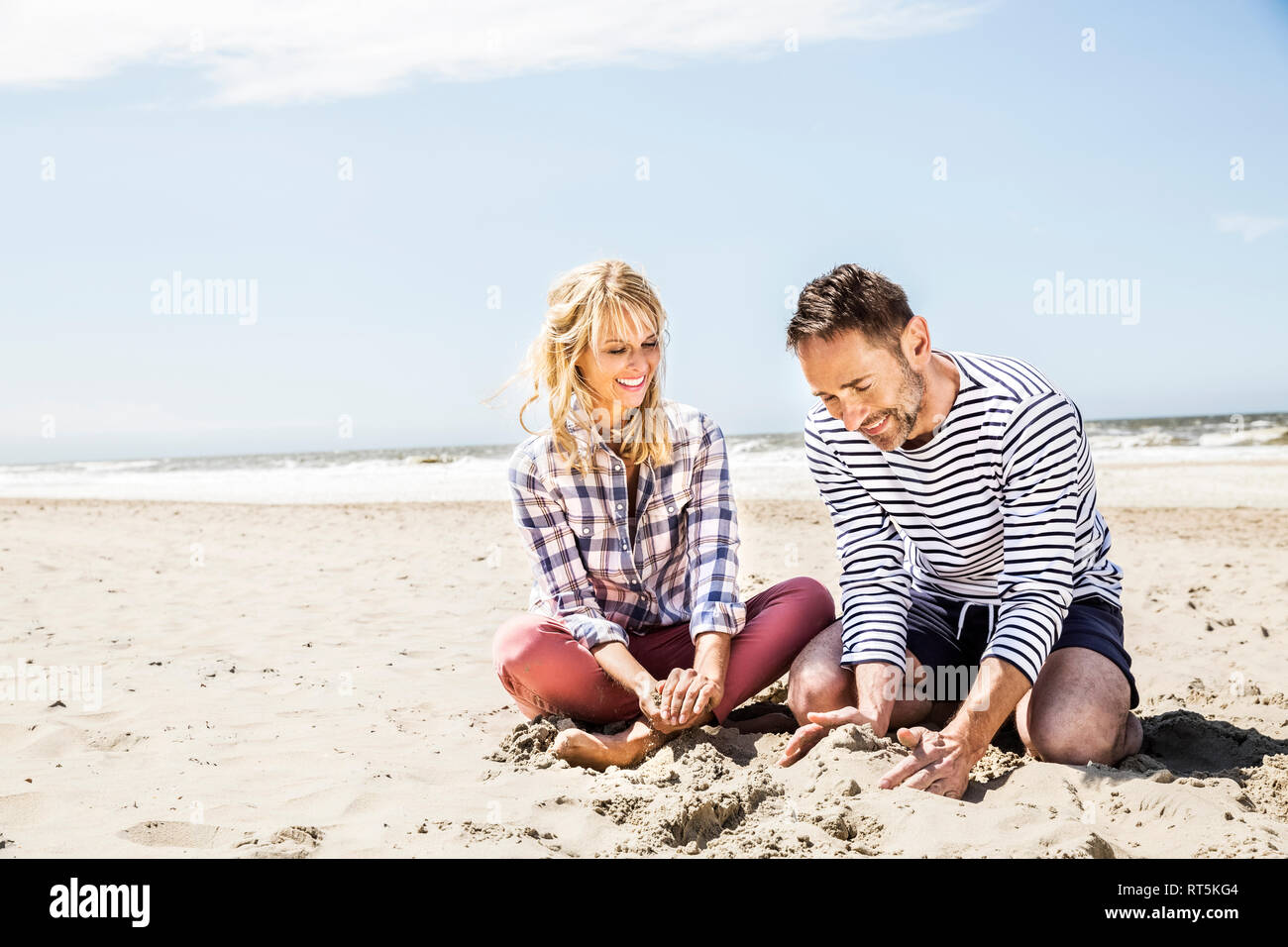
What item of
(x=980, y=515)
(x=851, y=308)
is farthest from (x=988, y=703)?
(x=851, y=308)

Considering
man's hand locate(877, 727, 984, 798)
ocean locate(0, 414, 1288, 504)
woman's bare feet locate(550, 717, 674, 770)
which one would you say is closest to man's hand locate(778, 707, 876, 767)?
man's hand locate(877, 727, 984, 798)

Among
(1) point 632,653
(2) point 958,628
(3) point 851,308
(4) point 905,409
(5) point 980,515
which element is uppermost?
(3) point 851,308

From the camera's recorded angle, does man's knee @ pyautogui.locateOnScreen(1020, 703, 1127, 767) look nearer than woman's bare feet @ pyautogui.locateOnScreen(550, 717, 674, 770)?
Yes

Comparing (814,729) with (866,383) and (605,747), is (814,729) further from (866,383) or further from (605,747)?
(866,383)

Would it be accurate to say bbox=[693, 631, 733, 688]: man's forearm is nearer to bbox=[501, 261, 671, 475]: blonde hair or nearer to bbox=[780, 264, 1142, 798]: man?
bbox=[780, 264, 1142, 798]: man

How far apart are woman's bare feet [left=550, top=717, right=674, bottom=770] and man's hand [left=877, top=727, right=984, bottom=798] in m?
0.79

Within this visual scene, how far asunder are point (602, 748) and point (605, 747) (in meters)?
0.01

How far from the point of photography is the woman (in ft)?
10.4

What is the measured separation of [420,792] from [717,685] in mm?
945

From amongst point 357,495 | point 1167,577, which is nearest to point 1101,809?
point 1167,577

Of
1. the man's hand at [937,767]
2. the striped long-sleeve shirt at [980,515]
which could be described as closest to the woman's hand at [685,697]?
the striped long-sleeve shirt at [980,515]

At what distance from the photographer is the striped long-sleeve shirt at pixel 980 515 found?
2.79m

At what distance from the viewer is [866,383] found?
2750mm

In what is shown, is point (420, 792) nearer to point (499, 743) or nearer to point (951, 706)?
point (499, 743)
